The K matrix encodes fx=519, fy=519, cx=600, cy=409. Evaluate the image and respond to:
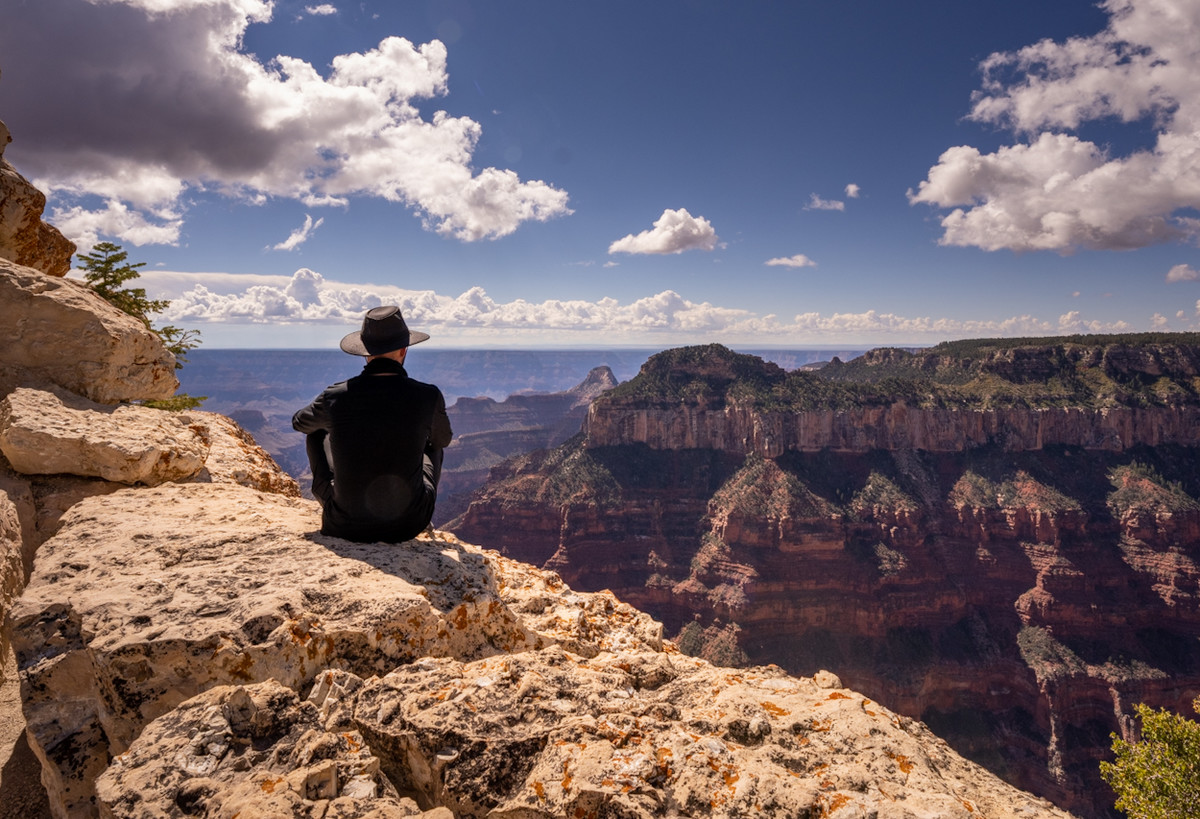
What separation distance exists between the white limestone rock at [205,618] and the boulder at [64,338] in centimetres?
256

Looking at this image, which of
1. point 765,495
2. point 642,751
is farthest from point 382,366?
point 765,495

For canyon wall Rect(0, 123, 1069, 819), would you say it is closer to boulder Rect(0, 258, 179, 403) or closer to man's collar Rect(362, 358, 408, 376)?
man's collar Rect(362, 358, 408, 376)

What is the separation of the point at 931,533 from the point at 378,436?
76185 millimetres

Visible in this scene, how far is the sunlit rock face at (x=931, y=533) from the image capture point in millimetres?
54562

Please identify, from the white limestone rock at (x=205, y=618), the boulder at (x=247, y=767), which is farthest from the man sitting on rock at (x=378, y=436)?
the boulder at (x=247, y=767)

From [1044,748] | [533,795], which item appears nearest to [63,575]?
[533,795]

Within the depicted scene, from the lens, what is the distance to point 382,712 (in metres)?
3.12

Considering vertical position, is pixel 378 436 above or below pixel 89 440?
above

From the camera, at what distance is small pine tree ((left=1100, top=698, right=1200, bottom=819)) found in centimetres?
1128

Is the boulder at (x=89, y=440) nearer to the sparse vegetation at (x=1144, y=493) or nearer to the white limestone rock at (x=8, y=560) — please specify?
the white limestone rock at (x=8, y=560)

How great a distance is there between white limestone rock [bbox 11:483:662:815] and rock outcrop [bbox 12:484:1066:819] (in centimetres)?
1

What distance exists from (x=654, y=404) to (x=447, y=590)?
76731 millimetres

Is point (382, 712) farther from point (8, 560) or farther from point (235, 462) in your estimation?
point (235, 462)

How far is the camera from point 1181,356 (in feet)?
229
